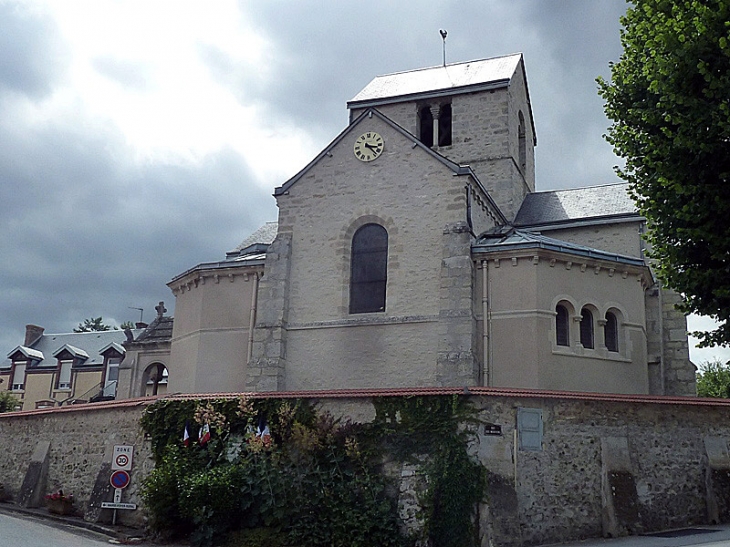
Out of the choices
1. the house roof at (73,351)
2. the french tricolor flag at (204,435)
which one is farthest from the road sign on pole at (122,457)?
the house roof at (73,351)

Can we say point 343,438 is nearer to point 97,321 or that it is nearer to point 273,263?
point 273,263

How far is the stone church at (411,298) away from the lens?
20094 millimetres

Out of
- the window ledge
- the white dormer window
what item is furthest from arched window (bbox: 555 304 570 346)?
the white dormer window

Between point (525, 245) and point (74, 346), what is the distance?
34793mm

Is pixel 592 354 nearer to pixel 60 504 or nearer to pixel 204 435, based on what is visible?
pixel 204 435

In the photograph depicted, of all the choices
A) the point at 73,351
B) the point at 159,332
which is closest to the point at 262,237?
the point at 159,332

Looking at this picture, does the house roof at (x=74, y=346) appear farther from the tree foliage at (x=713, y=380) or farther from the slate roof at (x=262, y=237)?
the tree foliage at (x=713, y=380)

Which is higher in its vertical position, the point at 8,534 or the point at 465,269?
the point at 465,269

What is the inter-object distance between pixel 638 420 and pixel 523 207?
48.7 ft

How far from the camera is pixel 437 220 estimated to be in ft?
70.3

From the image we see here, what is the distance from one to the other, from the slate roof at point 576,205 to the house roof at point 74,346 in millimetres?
27126

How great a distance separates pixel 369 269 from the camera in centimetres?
2194

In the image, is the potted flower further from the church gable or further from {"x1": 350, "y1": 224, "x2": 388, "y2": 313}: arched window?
{"x1": 350, "y1": 224, "x2": 388, "y2": 313}: arched window

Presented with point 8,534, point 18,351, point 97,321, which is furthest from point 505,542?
point 97,321
